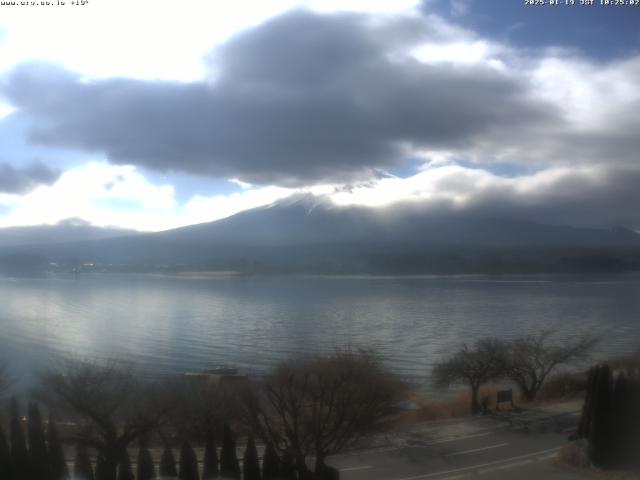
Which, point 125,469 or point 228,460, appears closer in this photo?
point 125,469

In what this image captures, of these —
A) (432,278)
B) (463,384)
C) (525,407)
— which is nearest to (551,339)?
(463,384)

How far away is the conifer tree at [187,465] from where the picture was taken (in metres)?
6.54

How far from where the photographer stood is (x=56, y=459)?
6.32m

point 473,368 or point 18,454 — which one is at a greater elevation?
point 18,454

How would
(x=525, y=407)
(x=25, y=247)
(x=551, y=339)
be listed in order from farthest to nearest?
(x=25, y=247)
(x=551, y=339)
(x=525, y=407)

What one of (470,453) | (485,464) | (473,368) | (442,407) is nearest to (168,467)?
(485,464)

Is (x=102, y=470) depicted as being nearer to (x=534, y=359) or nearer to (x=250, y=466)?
(x=250, y=466)

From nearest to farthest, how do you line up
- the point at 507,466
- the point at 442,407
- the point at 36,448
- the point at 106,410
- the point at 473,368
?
the point at 36,448
the point at 106,410
the point at 507,466
the point at 442,407
the point at 473,368

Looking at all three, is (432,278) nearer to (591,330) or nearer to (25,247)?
(591,330)

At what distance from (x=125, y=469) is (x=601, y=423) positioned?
521 cm

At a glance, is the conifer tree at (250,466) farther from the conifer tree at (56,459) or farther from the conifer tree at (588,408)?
the conifer tree at (588,408)

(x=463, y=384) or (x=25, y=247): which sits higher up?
(x=25, y=247)

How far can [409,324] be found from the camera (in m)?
22.2

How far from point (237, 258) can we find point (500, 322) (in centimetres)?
2762
